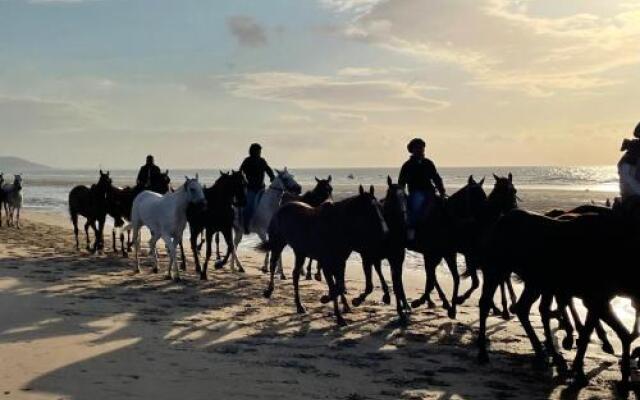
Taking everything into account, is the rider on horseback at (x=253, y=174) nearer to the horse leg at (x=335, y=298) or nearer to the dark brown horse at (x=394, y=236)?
the dark brown horse at (x=394, y=236)

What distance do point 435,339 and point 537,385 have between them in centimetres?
222

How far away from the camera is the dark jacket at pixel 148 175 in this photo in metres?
18.6

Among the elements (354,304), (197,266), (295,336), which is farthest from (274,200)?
(295,336)

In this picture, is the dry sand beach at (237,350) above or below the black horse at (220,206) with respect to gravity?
below

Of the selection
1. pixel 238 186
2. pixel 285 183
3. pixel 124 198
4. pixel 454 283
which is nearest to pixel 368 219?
pixel 454 283

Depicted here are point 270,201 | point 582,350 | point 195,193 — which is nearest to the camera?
point 582,350

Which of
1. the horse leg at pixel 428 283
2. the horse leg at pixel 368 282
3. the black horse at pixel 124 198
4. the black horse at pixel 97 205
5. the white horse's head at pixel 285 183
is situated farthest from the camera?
the black horse at pixel 124 198

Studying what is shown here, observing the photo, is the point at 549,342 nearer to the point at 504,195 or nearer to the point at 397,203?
the point at 504,195

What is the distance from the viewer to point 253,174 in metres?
16.2

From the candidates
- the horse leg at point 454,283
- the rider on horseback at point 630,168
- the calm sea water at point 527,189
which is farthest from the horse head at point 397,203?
the calm sea water at point 527,189

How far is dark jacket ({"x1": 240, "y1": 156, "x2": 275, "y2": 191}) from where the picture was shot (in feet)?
52.5

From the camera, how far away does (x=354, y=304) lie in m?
11.1

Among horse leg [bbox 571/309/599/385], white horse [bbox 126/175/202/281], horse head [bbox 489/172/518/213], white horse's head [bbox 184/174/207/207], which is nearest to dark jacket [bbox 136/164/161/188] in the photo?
white horse [bbox 126/175/202/281]

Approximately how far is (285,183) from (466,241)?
5839 mm
